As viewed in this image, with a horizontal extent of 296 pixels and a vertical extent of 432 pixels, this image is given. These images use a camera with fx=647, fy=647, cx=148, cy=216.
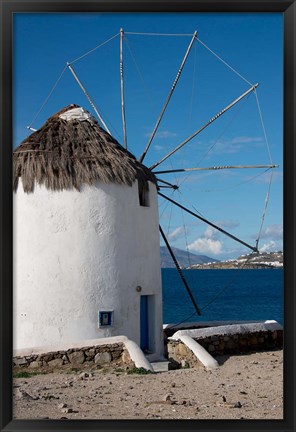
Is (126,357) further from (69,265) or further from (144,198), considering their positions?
(144,198)

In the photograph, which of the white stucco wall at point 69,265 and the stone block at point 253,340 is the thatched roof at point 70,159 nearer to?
the white stucco wall at point 69,265

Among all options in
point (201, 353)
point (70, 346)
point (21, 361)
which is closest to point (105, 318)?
point (70, 346)

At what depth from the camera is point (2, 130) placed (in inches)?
211

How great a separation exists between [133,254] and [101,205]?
3.58 ft

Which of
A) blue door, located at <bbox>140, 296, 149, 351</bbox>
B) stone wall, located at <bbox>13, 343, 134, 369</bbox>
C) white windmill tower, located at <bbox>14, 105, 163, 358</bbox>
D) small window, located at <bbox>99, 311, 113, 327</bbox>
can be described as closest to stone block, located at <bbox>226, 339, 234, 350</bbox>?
blue door, located at <bbox>140, 296, 149, 351</bbox>

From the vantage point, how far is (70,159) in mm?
10953

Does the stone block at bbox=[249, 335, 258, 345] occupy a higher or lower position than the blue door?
lower

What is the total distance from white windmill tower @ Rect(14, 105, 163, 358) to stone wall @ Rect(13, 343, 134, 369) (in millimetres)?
943

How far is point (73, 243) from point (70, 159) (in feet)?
4.69

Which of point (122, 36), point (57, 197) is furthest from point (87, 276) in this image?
point (122, 36)

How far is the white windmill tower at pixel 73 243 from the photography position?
34.9 feet

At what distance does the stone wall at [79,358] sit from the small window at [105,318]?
36.6 inches

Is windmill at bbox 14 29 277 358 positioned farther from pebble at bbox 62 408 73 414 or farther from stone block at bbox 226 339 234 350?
pebble at bbox 62 408 73 414

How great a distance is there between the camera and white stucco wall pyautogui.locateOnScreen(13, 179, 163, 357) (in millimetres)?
10617
